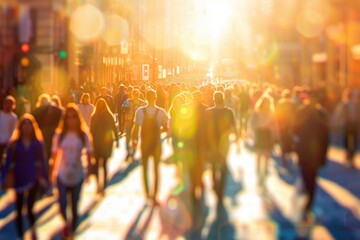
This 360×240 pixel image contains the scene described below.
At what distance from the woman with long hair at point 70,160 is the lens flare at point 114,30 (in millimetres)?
53170

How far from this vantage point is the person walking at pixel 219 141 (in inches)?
444

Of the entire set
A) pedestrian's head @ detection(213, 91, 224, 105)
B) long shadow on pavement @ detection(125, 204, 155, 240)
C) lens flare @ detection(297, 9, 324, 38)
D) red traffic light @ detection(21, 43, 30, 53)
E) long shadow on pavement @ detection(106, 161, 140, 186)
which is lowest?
long shadow on pavement @ detection(106, 161, 140, 186)

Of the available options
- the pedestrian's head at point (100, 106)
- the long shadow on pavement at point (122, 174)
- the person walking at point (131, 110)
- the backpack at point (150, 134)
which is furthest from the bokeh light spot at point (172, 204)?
the person walking at point (131, 110)

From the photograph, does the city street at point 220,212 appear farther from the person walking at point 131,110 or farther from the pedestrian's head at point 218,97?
the person walking at point 131,110

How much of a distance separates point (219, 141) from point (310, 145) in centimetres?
162

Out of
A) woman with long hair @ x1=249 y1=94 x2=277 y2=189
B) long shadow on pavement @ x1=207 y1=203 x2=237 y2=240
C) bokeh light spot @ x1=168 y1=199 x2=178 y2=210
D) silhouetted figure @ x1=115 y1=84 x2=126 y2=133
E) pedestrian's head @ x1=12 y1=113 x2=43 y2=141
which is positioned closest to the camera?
pedestrian's head @ x1=12 y1=113 x2=43 y2=141

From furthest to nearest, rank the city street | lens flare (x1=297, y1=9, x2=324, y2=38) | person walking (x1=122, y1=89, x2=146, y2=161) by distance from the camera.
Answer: lens flare (x1=297, y1=9, x2=324, y2=38), person walking (x1=122, y1=89, x2=146, y2=161), the city street

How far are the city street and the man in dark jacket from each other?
532mm

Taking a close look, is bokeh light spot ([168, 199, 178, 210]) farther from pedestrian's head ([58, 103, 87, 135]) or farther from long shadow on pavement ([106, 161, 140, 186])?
pedestrian's head ([58, 103, 87, 135])

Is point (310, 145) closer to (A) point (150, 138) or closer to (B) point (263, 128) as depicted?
(A) point (150, 138)

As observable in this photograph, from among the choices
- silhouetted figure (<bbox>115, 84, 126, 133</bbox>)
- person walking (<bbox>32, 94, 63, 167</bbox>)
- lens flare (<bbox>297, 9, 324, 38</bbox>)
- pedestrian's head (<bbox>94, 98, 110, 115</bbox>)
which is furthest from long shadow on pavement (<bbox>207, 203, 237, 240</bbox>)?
lens flare (<bbox>297, 9, 324, 38</bbox>)

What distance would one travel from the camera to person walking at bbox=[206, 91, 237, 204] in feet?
37.0

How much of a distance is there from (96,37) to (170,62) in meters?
65.2

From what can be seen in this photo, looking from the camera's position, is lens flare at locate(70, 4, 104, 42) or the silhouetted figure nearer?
the silhouetted figure
